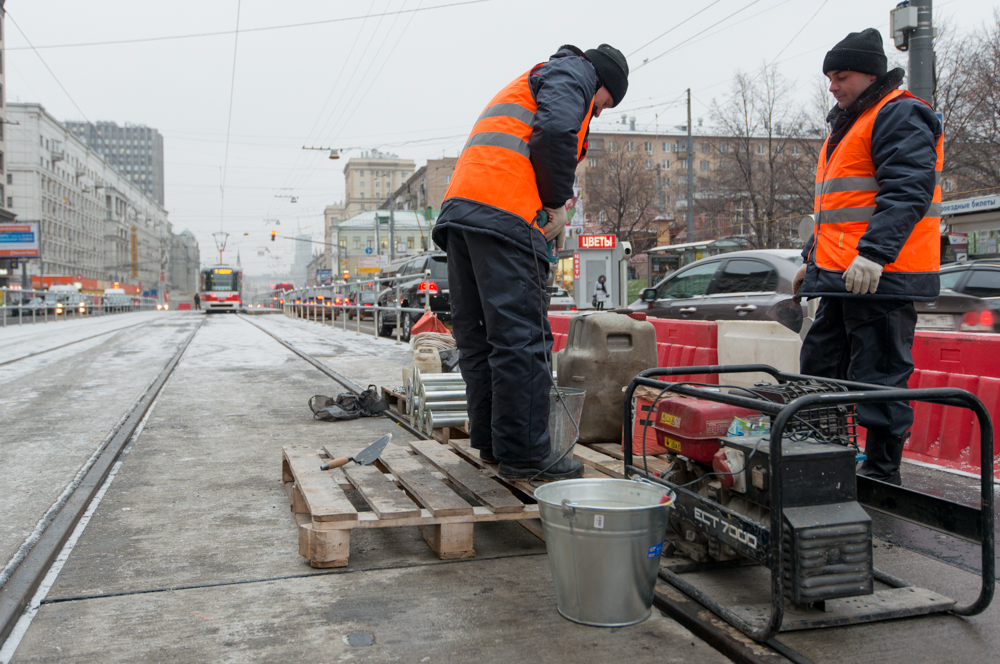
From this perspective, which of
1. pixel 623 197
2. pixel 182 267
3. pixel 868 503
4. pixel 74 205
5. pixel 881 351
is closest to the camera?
pixel 868 503

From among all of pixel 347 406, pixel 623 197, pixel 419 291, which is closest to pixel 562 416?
pixel 347 406

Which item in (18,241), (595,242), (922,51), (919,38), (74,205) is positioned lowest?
(595,242)

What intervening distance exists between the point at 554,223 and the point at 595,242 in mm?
23548

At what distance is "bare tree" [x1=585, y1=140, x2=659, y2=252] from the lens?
1913 inches

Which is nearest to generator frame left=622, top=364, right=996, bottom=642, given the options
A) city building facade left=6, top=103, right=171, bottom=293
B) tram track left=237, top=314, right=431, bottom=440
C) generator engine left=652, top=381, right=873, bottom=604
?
generator engine left=652, top=381, right=873, bottom=604

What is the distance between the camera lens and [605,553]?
2.12 meters

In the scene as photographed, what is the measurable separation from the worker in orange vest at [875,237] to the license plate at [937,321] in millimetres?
4822

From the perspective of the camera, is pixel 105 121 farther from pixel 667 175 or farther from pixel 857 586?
pixel 857 586

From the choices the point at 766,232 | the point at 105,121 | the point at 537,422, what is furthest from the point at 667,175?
the point at 105,121

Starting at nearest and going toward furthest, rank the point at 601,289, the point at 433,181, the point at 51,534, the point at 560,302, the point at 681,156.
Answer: the point at 51,534, the point at 560,302, the point at 601,289, the point at 681,156, the point at 433,181

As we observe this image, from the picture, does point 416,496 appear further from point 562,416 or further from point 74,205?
point 74,205

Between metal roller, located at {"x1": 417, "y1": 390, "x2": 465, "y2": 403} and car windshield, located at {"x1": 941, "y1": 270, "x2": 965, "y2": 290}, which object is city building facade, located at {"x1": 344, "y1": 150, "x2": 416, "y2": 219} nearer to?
car windshield, located at {"x1": 941, "y1": 270, "x2": 965, "y2": 290}

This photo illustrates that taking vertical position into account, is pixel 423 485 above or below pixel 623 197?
below

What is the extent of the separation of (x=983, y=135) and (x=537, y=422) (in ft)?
99.6
